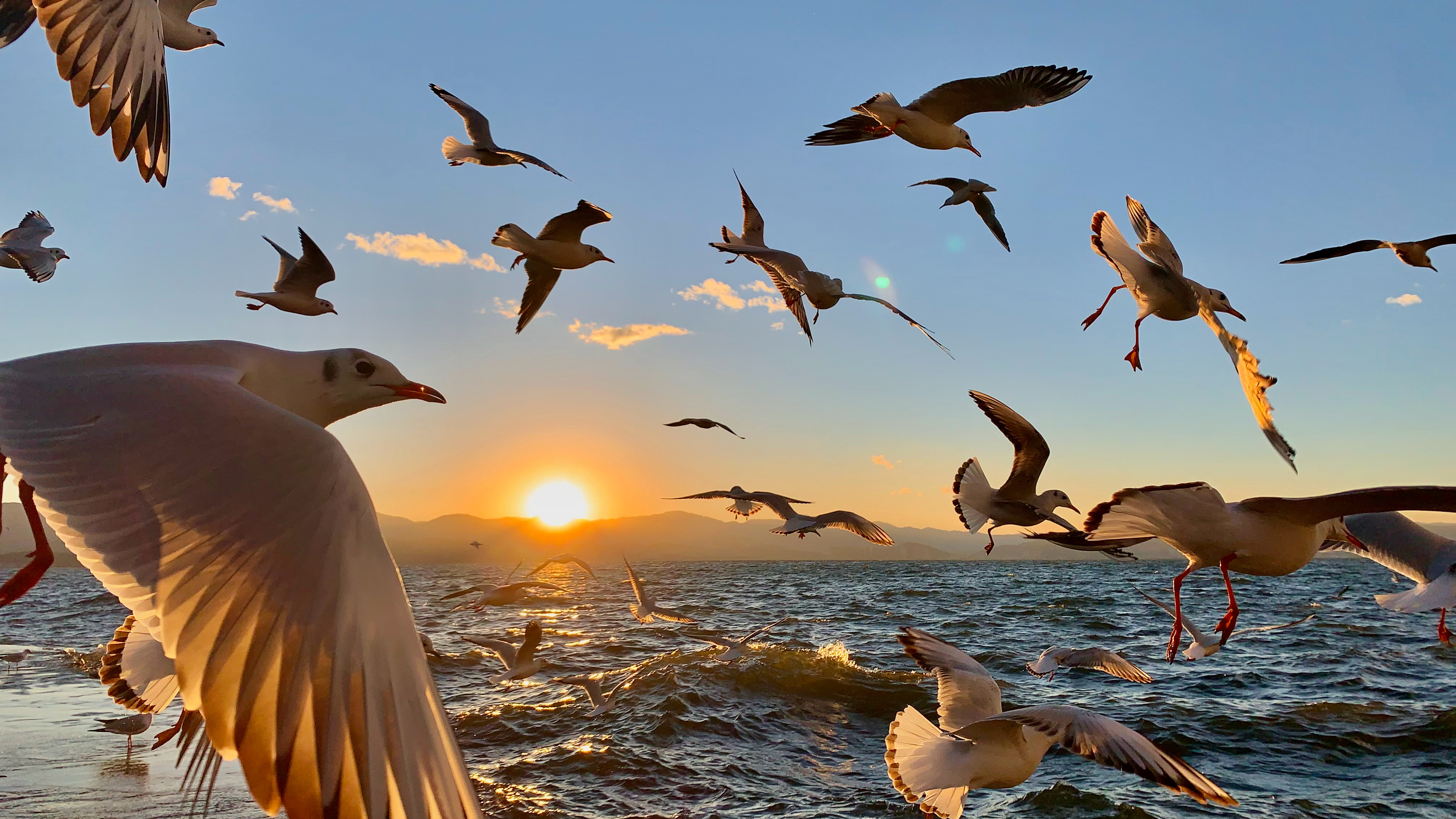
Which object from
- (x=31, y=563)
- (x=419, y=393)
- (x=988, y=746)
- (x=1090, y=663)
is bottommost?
(x=1090, y=663)

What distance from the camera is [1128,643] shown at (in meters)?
14.7

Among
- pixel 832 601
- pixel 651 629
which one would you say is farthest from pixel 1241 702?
pixel 832 601

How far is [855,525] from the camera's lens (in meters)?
8.91

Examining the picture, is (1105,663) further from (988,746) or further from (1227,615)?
(1227,615)

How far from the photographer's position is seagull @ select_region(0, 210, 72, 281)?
7.31 meters

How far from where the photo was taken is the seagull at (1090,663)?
6.72 metres

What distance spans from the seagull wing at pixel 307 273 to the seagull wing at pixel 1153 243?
18.9 ft

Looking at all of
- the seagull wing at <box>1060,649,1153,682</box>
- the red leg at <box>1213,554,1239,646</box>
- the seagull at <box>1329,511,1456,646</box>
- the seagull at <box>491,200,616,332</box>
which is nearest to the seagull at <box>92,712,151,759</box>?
the seagull at <box>491,200,616,332</box>

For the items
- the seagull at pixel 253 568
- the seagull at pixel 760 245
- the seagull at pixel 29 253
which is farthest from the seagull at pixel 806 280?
the seagull at pixel 29 253

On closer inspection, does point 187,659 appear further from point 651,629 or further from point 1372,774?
point 651,629

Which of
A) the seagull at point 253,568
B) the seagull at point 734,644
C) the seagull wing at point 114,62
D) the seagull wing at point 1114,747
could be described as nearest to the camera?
the seagull at point 253,568

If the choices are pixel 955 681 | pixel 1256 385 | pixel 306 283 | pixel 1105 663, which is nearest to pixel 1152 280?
pixel 1256 385

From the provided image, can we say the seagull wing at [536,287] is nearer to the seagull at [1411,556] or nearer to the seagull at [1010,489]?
the seagull at [1010,489]

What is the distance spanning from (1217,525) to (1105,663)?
155 inches
